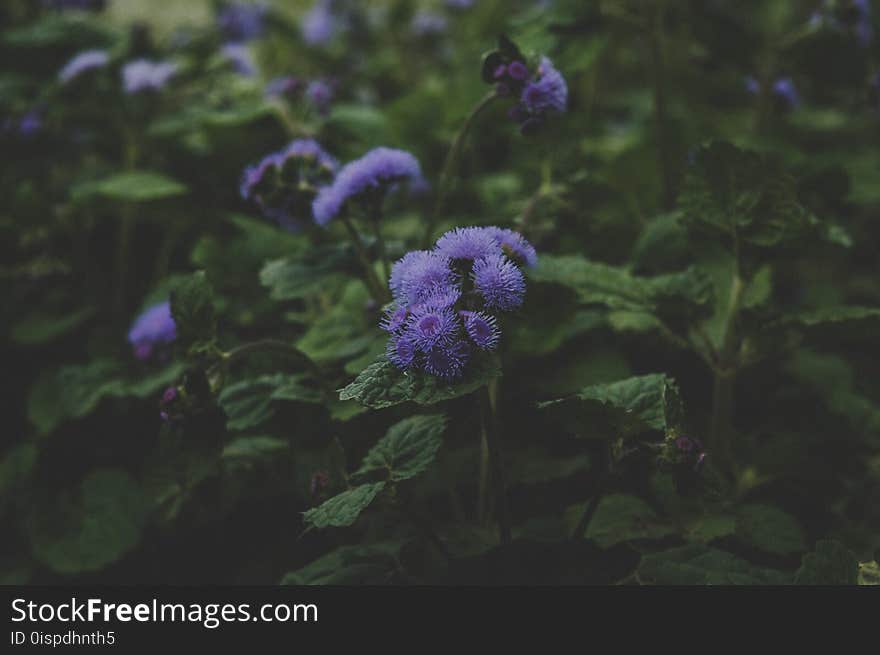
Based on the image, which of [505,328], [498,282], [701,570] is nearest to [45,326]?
[505,328]

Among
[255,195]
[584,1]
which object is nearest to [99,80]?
[255,195]

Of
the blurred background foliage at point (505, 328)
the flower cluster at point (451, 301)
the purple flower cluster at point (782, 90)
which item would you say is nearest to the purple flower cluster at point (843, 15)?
the blurred background foliage at point (505, 328)

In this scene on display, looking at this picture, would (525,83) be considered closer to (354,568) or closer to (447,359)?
(447,359)

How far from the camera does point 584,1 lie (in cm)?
219

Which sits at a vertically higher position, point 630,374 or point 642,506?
point 630,374

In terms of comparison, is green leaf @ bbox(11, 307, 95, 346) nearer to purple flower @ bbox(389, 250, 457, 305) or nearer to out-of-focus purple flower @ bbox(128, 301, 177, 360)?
out-of-focus purple flower @ bbox(128, 301, 177, 360)

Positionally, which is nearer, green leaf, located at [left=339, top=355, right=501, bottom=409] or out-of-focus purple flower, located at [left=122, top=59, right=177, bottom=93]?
green leaf, located at [left=339, top=355, right=501, bottom=409]

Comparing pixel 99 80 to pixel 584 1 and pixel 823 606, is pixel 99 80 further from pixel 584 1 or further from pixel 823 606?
pixel 823 606

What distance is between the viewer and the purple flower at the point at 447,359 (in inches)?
43.4

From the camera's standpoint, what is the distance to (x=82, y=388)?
2000mm

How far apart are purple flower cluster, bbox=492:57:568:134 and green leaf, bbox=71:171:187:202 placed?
1135 millimetres

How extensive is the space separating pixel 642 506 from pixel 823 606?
0.43 meters

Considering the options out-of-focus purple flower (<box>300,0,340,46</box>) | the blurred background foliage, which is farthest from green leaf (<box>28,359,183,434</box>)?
out-of-focus purple flower (<box>300,0,340,46</box>)

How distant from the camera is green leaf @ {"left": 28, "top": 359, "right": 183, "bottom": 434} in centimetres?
188
